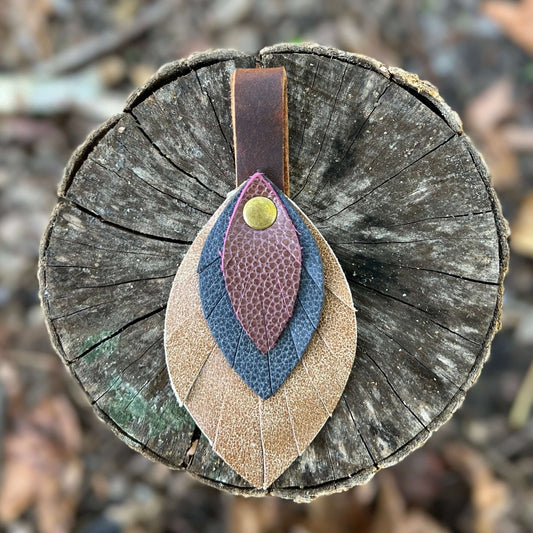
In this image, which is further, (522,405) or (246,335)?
(522,405)

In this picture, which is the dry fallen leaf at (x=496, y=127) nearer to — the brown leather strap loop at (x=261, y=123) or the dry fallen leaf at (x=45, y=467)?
the brown leather strap loop at (x=261, y=123)

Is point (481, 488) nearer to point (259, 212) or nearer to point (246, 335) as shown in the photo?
point (246, 335)

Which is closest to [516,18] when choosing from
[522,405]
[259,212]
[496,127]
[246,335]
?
[496,127]

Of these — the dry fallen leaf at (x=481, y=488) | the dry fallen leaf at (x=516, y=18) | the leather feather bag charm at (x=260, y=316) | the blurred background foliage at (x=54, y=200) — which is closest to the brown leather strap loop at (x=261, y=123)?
the leather feather bag charm at (x=260, y=316)

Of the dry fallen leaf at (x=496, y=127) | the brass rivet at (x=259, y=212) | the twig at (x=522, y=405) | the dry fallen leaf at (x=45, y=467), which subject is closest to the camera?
the brass rivet at (x=259, y=212)

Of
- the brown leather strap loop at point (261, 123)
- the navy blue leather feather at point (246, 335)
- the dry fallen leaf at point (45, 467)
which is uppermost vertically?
the dry fallen leaf at point (45, 467)

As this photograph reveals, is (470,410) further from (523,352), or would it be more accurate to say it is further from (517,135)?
(517,135)
